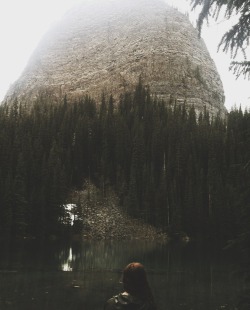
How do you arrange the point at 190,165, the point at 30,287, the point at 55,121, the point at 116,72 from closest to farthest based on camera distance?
the point at 30,287 → the point at 190,165 → the point at 55,121 → the point at 116,72

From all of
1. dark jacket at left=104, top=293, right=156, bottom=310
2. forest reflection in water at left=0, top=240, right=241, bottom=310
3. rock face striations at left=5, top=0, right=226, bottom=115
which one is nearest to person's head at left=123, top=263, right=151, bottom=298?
dark jacket at left=104, top=293, right=156, bottom=310

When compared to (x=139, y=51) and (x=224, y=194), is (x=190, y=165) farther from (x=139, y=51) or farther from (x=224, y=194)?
(x=139, y=51)

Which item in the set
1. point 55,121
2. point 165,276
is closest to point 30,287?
point 165,276

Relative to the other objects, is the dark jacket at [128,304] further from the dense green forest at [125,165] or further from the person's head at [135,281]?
the dense green forest at [125,165]

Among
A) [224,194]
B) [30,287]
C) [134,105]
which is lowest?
[30,287]

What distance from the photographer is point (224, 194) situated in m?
81.2

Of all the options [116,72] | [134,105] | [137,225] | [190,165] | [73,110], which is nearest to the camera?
[137,225]

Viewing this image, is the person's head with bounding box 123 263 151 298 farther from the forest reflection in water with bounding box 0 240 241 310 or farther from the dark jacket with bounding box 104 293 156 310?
the forest reflection in water with bounding box 0 240 241 310

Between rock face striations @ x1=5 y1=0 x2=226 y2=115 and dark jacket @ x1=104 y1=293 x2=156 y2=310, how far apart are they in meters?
121

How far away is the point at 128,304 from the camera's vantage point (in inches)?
232

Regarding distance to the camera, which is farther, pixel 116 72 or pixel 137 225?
pixel 116 72

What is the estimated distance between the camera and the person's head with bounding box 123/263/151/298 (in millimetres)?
5934

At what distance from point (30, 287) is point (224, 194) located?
215 ft

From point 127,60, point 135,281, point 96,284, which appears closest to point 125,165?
point 127,60
